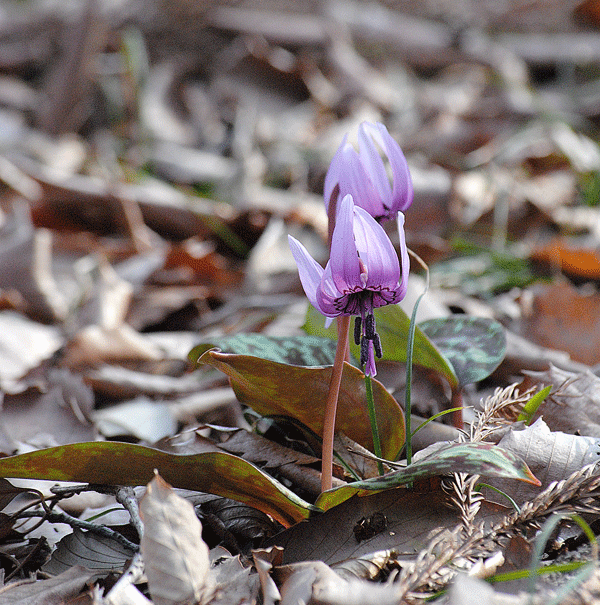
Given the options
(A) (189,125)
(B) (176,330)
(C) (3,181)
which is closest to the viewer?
(B) (176,330)

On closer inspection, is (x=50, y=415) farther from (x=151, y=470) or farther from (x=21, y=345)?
(x=151, y=470)

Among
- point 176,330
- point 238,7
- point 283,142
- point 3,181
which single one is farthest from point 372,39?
point 176,330

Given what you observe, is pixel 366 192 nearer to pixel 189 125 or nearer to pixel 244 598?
pixel 244 598

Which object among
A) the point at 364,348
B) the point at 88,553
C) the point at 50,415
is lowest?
the point at 50,415

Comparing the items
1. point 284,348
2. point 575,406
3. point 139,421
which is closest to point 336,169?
point 284,348

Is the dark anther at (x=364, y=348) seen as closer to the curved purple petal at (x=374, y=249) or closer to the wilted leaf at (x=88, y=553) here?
the curved purple petal at (x=374, y=249)

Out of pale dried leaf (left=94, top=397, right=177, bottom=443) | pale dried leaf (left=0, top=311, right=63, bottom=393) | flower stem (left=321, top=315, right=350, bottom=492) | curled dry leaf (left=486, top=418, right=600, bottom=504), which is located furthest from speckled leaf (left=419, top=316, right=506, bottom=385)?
pale dried leaf (left=0, top=311, right=63, bottom=393)

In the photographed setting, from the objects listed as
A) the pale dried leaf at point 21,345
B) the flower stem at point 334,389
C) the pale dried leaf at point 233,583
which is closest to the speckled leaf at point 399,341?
the flower stem at point 334,389

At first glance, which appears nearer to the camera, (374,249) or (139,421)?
(374,249)
